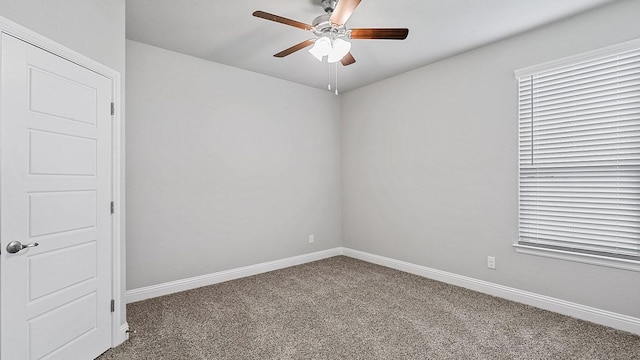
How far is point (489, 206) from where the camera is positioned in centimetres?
330

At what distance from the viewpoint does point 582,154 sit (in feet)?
8.77

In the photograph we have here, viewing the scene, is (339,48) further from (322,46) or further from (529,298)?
(529,298)

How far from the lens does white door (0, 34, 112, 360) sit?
5.40 feet

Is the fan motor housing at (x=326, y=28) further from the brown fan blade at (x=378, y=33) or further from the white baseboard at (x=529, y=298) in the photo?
the white baseboard at (x=529, y=298)

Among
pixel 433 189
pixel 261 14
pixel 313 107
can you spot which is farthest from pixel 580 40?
pixel 313 107

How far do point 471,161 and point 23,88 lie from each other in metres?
3.86

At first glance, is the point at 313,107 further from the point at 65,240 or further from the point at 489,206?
the point at 65,240

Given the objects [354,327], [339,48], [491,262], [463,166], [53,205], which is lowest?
[354,327]

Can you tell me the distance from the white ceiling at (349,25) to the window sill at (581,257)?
212 centimetres

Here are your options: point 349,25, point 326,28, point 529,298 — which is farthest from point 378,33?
point 529,298

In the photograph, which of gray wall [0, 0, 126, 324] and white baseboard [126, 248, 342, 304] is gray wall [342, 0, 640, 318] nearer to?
white baseboard [126, 248, 342, 304]

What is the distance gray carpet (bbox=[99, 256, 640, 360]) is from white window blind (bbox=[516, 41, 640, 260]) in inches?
30.5

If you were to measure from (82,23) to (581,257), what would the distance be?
14.3ft

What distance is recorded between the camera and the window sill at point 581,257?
2.43 metres
